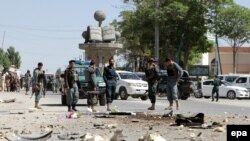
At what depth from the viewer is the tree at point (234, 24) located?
5894 centimetres

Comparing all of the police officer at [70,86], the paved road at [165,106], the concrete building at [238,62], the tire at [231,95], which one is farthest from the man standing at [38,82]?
the concrete building at [238,62]

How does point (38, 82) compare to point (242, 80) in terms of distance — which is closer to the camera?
point (38, 82)

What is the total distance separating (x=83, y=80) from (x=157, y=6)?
31.3 meters

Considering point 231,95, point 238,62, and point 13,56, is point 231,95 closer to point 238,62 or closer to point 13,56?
point 238,62

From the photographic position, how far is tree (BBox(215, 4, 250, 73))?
58.9 meters

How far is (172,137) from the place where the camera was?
11617 mm

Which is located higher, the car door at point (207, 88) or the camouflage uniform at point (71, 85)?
the camouflage uniform at point (71, 85)

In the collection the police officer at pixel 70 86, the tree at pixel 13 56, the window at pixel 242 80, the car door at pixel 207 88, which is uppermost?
the tree at pixel 13 56

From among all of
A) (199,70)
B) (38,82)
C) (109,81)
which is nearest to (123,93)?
(38,82)

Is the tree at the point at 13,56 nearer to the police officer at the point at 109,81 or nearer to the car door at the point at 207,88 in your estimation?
the car door at the point at 207,88

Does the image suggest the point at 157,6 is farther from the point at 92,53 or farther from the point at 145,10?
the point at 92,53

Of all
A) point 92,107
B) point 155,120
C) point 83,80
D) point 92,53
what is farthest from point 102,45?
point 155,120

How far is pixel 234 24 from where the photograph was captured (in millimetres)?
65500

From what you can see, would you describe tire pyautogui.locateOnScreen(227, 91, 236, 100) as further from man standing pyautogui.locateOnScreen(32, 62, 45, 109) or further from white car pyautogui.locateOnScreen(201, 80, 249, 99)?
man standing pyautogui.locateOnScreen(32, 62, 45, 109)
